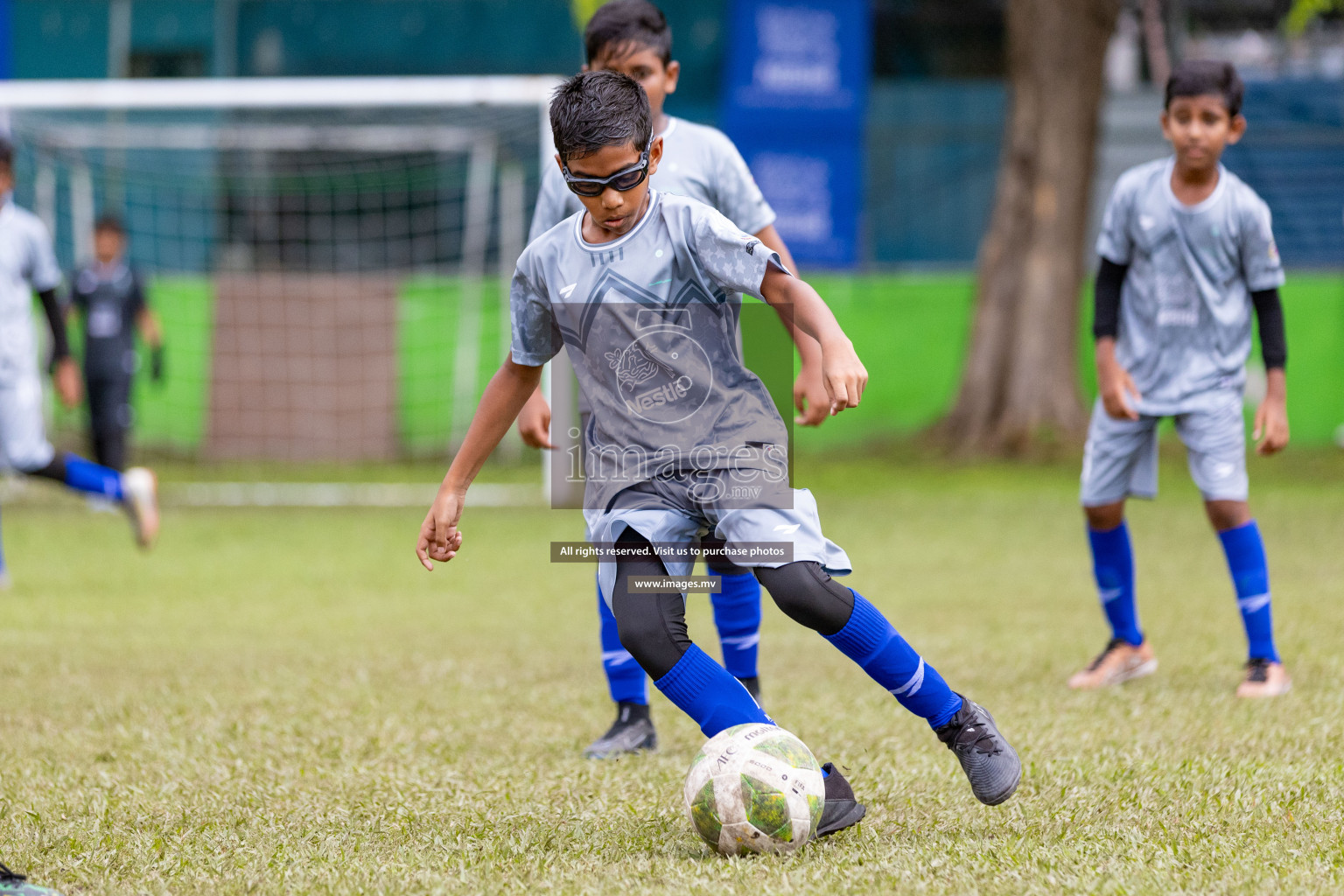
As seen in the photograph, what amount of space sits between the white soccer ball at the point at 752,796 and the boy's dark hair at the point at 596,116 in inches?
47.3

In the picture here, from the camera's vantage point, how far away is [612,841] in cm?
313

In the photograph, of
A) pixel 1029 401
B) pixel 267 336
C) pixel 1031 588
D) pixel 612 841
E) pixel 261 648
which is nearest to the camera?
pixel 612 841

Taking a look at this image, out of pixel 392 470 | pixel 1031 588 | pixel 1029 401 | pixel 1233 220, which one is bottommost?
pixel 392 470

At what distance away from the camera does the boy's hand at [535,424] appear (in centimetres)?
398

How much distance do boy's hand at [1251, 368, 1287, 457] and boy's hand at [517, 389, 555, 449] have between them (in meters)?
2.29

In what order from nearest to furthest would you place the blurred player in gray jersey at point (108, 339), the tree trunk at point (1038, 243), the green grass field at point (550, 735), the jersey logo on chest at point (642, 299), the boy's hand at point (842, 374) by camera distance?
the boy's hand at point (842, 374) → the green grass field at point (550, 735) → the jersey logo on chest at point (642, 299) → the blurred player in gray jersey at point (108, 339) → the tree trunk at point (1038, 243)

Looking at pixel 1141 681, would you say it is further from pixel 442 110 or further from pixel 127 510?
pixel 442 110

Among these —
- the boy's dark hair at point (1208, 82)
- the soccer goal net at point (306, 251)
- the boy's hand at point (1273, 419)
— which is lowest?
the soccer goal net at point (306, 251)

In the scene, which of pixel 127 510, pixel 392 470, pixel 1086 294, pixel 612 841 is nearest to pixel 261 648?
pixel 127 510

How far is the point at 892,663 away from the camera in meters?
3.13

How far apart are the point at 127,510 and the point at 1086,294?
10.2 m

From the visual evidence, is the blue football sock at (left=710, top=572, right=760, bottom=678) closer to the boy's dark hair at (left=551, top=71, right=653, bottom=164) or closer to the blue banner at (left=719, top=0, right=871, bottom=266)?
the boy's dark hair at (left=551, top=71, right=653, bottom=164)

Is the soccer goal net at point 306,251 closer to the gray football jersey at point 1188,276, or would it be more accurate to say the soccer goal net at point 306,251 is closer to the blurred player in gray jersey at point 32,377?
the blurred player in gray jersey at point 32,377

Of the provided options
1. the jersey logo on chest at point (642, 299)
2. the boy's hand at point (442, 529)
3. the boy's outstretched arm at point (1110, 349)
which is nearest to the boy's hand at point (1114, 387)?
the boy's outstretched arm at point (1110, 349)
